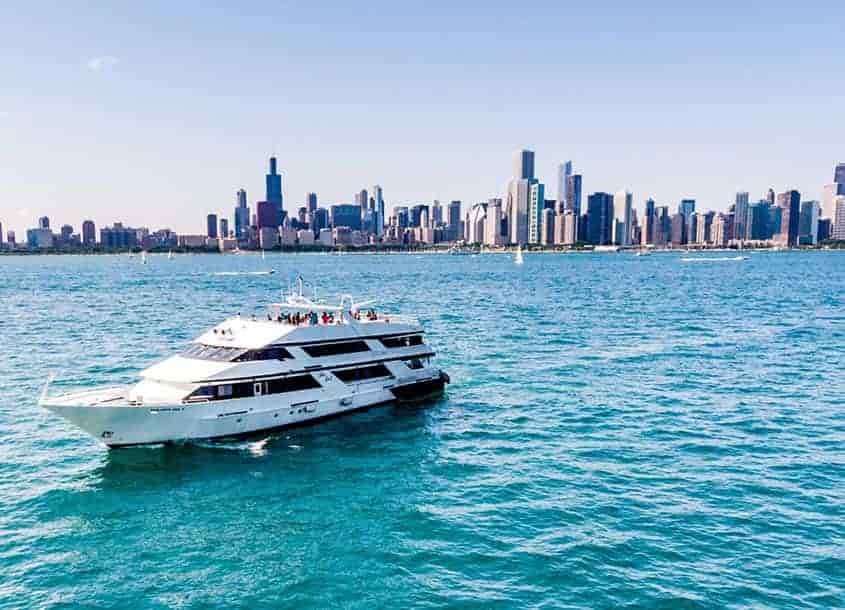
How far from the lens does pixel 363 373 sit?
36531 millimetres

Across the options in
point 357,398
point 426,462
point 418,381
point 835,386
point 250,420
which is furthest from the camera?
point 835,386

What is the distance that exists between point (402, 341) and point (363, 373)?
3819mm

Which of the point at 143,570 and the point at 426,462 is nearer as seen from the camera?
the point at 143,570

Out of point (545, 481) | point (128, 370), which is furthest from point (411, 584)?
point (128, 370)

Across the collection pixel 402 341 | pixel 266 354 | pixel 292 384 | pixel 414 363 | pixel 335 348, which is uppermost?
pixel 266 354

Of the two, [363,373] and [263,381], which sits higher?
[263,381]

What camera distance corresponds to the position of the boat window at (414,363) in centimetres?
3926

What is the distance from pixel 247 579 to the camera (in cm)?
1891

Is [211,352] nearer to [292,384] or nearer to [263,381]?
[263,381]

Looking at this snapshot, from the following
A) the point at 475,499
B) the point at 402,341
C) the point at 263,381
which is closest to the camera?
the point at 475,499

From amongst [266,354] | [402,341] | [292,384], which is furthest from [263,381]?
[402,341]

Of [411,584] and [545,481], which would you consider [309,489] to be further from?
[545,481]

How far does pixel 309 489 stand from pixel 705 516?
15.4 m

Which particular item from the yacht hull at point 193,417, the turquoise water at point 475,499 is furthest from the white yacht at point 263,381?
the turquoise water at point 475,499
